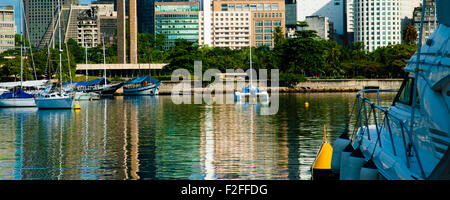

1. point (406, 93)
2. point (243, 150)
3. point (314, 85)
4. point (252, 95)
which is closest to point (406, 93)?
point (406, 93)

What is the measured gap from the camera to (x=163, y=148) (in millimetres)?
27422

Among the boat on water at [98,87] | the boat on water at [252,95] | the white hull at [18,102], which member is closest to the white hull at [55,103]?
the white hull at [18,102]

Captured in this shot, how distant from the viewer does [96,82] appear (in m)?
103

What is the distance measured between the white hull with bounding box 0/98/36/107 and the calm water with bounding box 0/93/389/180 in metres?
23.0

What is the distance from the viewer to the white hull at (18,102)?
66.8m

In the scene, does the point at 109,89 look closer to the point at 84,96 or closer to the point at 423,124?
the point at 84,96

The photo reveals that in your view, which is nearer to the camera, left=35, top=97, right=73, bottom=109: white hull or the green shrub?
left=35, top=97, right=73, bottom=109: white hull

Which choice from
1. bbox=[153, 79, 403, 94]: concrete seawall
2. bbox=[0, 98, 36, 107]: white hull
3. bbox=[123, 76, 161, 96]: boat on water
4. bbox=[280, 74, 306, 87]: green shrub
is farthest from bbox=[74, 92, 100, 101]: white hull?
bbox=[280, 74, 306, 87]: green shrub

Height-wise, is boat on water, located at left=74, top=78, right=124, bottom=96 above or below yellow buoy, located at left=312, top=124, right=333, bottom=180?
above

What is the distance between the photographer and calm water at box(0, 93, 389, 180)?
20578 mm

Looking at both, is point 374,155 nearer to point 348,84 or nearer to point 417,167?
point 417,167

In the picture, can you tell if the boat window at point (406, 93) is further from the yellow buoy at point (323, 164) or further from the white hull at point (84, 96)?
the white hull at point (84, 96)

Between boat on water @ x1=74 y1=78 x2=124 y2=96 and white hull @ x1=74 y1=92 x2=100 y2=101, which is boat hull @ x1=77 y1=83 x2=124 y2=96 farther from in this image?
white hull @ x1=74 y1=92 x2=100 y2=101

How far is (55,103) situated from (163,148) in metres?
38.2
